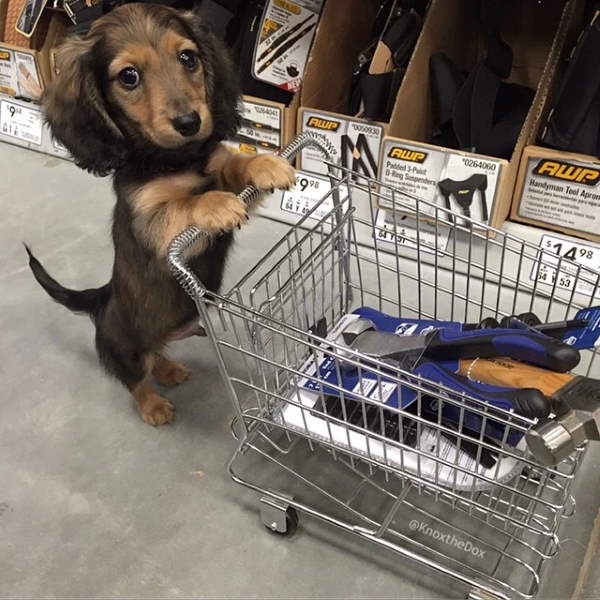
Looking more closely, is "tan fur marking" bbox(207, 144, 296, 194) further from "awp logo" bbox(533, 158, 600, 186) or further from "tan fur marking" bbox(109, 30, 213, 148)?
"awp logo" bbox(533, 158, 600, 186)

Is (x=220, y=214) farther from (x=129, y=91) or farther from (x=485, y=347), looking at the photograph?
(x=485, y=347)

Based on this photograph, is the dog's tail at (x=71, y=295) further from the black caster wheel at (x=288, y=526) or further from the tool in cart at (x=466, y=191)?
the tool in cart at (x=466, y=191)

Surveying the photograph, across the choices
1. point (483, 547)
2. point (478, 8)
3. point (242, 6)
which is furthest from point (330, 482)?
point (242, 6)

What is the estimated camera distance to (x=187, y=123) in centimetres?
94

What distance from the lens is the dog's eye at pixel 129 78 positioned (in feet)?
3.25

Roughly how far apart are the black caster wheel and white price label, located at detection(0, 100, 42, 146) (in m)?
1.87

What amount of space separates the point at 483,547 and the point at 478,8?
143 centimetres

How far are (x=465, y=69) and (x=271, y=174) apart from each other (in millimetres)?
1154

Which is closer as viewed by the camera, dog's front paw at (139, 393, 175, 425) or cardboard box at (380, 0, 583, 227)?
dog's front paw at (139, 393, 175, 425)

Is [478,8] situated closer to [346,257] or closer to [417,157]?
[417,157]

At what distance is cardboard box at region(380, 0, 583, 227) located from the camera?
1.44 m

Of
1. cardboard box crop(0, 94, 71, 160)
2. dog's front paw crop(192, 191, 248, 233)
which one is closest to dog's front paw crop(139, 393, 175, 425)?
dog's front paw crop(192, 191, 248, 233)

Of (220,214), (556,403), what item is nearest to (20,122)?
(220,214)

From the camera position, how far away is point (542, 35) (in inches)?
68.1
